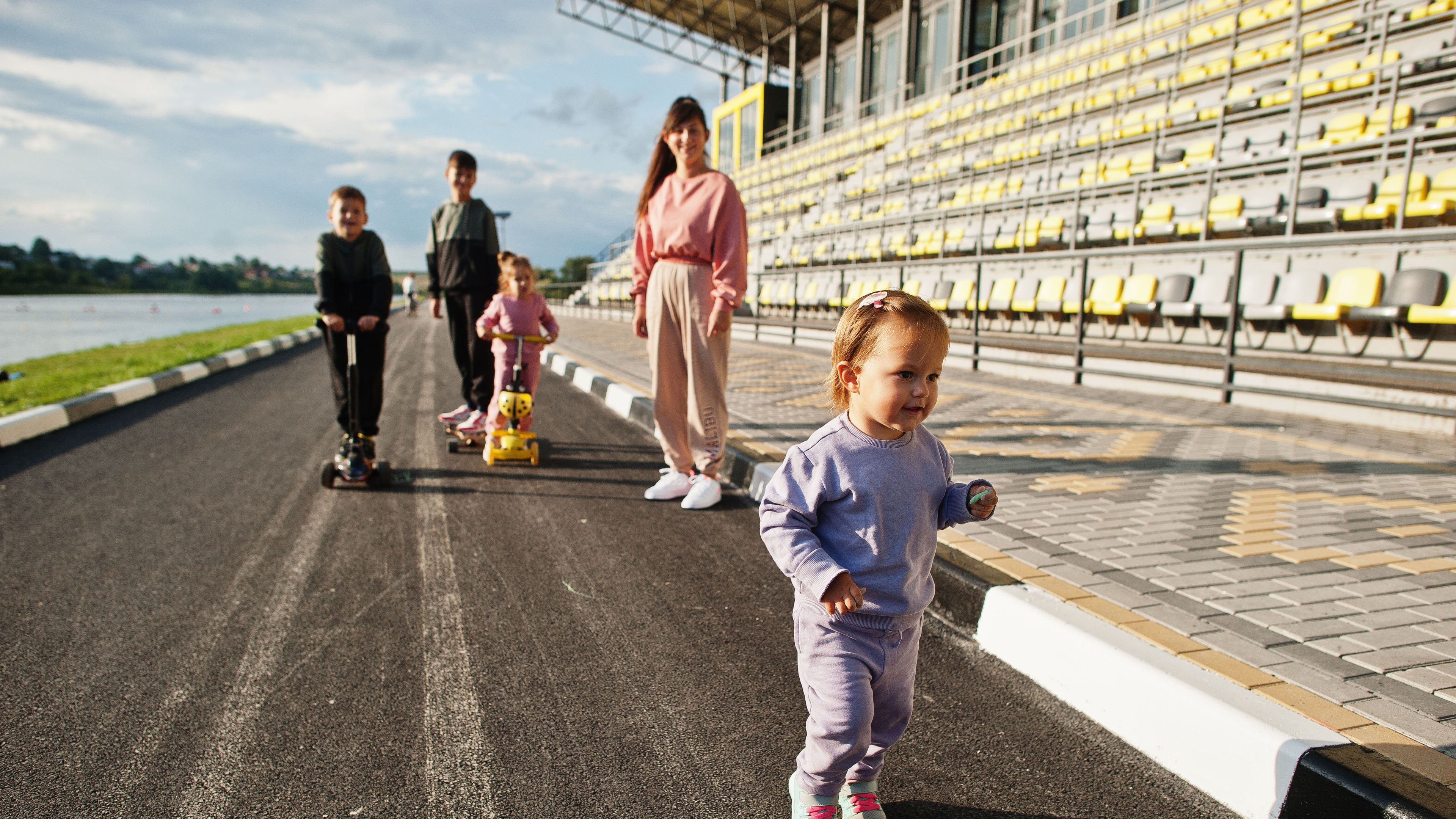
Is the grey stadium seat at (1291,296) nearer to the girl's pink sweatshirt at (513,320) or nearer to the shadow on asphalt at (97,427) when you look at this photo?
the girl's pink sweatshirt at (513,320)

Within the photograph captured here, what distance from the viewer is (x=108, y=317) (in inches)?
Answer: 1075

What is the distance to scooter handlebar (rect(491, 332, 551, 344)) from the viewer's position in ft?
17.8

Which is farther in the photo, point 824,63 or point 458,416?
point 824,63

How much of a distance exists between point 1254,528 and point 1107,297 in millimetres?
7684

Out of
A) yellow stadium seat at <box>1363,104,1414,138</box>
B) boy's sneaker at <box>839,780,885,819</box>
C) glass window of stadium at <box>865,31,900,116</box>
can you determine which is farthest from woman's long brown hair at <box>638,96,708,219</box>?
glass window of stadium at <box>865,31,900,116</box>

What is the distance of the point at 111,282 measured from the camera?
1914 inches

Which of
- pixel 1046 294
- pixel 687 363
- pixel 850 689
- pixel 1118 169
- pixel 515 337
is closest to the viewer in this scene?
pixel 850 689

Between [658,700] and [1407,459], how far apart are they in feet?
17.3

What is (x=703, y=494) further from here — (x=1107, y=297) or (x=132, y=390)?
(x=1107, y=297)

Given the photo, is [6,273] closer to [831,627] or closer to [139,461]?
[139,461]

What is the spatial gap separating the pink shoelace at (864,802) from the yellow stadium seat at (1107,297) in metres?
9.30

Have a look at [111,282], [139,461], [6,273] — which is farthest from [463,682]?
[111,282]

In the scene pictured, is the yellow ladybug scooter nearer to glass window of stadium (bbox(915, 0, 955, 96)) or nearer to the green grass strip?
the green grass strip

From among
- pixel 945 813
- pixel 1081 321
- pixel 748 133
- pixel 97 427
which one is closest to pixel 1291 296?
pixel 1081 321
